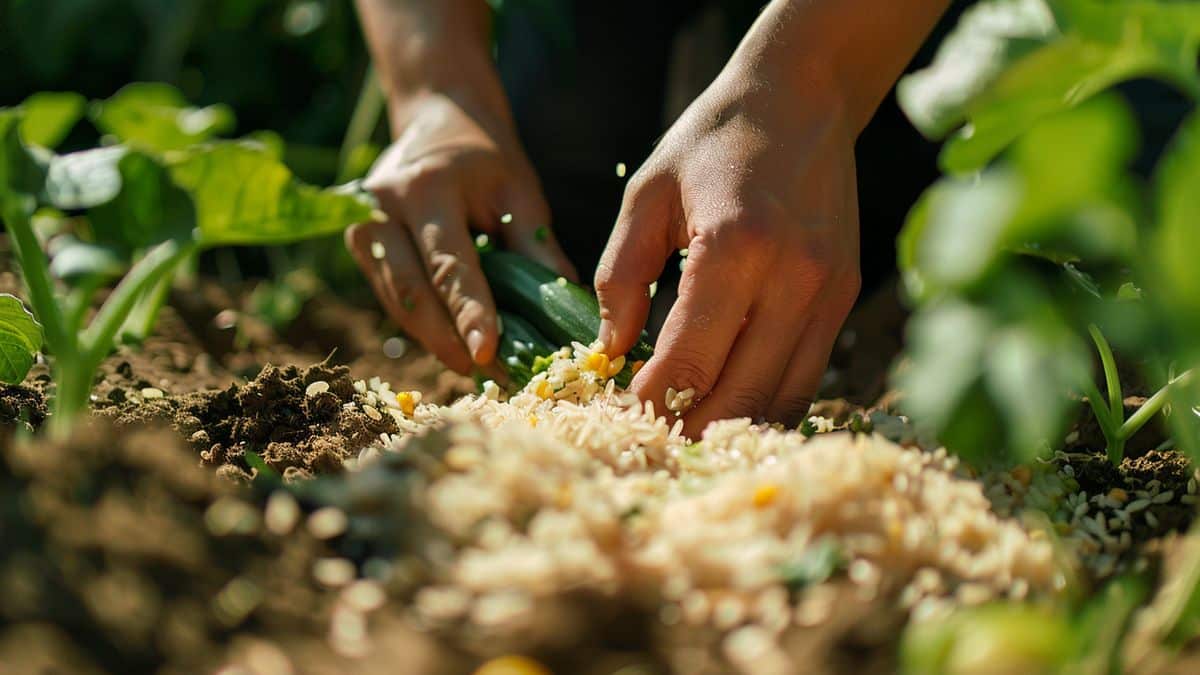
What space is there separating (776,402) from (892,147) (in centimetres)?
121

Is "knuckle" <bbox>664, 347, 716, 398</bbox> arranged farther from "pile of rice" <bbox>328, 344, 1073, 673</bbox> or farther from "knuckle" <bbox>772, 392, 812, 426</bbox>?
"pile of rice" <bbox>328, 344, 1073, 673</bbox>

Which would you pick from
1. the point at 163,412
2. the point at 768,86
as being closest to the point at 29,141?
the point at 163,412

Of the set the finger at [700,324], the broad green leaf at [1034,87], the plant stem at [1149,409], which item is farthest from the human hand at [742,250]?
the broad green leaf at [1034,87]

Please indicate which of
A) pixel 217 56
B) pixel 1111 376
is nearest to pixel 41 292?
pixel 1111 376

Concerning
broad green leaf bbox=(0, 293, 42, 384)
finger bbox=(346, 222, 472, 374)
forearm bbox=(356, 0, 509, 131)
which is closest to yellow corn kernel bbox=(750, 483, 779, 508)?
broad green leaf bbox=(0, 293, 42, 384)

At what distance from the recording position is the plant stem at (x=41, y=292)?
957 millimetres

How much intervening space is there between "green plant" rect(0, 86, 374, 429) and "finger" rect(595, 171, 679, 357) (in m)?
0.39

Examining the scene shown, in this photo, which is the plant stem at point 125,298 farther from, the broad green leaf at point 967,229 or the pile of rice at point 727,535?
the broad green leaf at point 967,229

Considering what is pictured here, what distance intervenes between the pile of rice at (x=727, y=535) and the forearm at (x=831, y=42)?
530 mm

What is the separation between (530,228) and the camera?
5.57ft

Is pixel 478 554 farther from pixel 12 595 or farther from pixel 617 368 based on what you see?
pixel 617 368

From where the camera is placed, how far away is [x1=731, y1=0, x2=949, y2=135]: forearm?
1285 millimetres

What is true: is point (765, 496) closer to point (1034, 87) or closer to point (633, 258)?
point (1034, 87)

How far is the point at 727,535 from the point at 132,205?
580 mm
